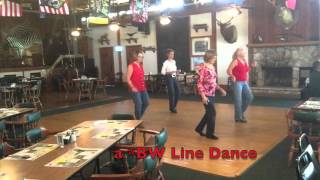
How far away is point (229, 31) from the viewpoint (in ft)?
36.6

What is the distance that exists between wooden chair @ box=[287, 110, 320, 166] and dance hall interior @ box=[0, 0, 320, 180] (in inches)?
0.9

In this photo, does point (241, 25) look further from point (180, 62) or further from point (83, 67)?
point (83, 67)

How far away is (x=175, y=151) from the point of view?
505 cm

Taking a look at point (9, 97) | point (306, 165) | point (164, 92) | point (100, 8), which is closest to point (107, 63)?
point (164, 92)

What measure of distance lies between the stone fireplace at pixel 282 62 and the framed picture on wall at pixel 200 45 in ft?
5.39

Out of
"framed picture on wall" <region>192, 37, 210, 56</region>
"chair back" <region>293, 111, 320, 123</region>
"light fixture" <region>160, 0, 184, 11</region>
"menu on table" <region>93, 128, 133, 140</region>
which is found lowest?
"menu on table" <region>93, 128, 133, 140</region>

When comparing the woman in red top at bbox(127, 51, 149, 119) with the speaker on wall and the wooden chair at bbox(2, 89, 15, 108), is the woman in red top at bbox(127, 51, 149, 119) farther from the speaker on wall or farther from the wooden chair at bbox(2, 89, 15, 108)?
the speaker on wall

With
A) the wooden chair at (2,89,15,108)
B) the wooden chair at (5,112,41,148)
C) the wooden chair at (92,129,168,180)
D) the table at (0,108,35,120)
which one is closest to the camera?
the wooden chair at (92,129,168,180)

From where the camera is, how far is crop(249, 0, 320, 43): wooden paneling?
9.70 meters

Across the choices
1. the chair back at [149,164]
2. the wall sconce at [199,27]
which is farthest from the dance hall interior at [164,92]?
the wall sconce at [199,27]

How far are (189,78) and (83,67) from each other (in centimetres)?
618

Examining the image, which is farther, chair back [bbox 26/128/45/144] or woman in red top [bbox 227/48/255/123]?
woman in red top [bbox 227/48/255/123]

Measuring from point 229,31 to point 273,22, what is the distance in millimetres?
1416

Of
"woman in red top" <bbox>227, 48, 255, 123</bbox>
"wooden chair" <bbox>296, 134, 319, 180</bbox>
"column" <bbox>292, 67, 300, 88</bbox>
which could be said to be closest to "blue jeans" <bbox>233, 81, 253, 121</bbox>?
"woman in red top" <bbox>227, 48, 255, 123</bbox>
